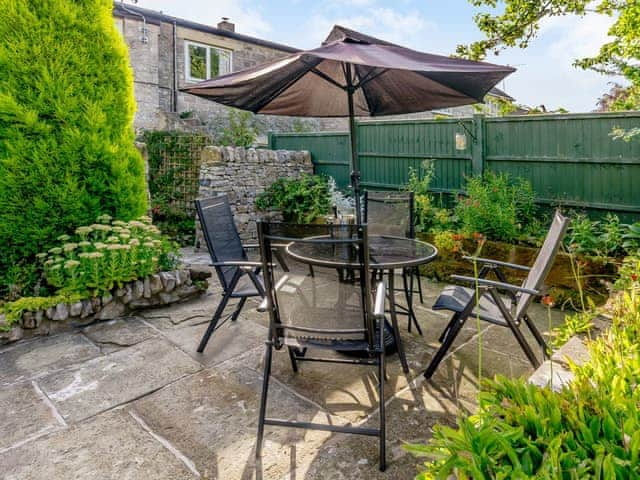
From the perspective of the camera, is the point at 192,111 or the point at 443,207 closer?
the point at 443,207

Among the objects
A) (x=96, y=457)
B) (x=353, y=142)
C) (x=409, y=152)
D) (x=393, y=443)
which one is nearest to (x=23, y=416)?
(x=96, y=457)

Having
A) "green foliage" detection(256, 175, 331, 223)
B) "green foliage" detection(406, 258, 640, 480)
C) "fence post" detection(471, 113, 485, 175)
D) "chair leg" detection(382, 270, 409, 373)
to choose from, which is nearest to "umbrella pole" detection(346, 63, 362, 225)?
"chair leg" detection(382, 270, 409, 373)

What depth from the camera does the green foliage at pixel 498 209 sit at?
4493mm

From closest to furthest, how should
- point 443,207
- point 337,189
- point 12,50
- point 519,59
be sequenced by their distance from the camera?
point 12,50
point 443,207
point 519,59
point 337,189

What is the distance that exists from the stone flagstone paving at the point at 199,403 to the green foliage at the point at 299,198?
3635 millimetres

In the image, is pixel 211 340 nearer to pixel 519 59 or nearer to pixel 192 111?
pixel 519 59

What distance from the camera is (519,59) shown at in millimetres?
6469

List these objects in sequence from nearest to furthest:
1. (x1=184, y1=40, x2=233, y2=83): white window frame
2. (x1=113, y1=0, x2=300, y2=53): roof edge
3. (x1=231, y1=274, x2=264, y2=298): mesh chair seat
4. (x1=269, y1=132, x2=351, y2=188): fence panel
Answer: (x1=231, y1=274, x2=264, y2=298): mesh chair seat → (x1=269, y1=132, x2=351, y2=188): fence panel → (x1=113, y1=0, x2=300, y2=53): roof edge → (x1=184, y1=40, x2=233, y2=83): white window frame

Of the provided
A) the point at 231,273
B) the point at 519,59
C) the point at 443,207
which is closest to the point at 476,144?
the point at 443,207

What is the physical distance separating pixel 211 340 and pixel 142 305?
101 centimetres

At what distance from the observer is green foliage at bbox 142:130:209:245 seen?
7742mm

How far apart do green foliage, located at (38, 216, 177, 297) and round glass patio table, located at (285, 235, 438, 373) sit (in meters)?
1.93

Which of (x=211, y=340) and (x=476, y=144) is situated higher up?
(x=476, y=144)

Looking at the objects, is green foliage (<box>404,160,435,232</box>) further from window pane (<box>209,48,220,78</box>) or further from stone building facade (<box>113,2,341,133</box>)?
window pane (<box>209,48,220,78</box>)
